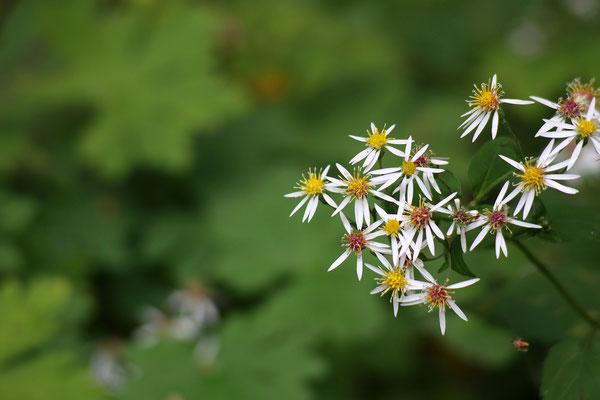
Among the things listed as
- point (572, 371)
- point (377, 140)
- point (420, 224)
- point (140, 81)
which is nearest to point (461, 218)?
point (420, 224)

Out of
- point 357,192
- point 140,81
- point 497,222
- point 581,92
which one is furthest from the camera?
point 140,81

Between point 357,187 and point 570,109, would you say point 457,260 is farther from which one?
point 570,109

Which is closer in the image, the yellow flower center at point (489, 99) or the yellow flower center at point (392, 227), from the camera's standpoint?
the yellow flower center at point (392, 227)

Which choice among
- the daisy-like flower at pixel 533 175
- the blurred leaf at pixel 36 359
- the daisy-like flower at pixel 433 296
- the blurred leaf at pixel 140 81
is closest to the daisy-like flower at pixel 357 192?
the daisy-like flower at pixel 433 296

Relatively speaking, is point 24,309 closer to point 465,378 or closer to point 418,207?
point 418,207

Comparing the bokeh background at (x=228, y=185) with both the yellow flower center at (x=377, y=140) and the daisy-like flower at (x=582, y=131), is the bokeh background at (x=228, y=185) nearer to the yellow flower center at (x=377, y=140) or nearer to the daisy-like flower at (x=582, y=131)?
the daisy-like flower at (x=582, y=131)

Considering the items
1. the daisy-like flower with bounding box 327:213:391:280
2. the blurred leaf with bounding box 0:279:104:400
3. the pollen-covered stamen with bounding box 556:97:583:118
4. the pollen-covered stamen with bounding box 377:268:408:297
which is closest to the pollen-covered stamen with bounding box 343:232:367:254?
the daisy-like flower with bounding box 327:213:391:280

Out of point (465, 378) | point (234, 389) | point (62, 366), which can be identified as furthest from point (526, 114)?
point (62, 366)
